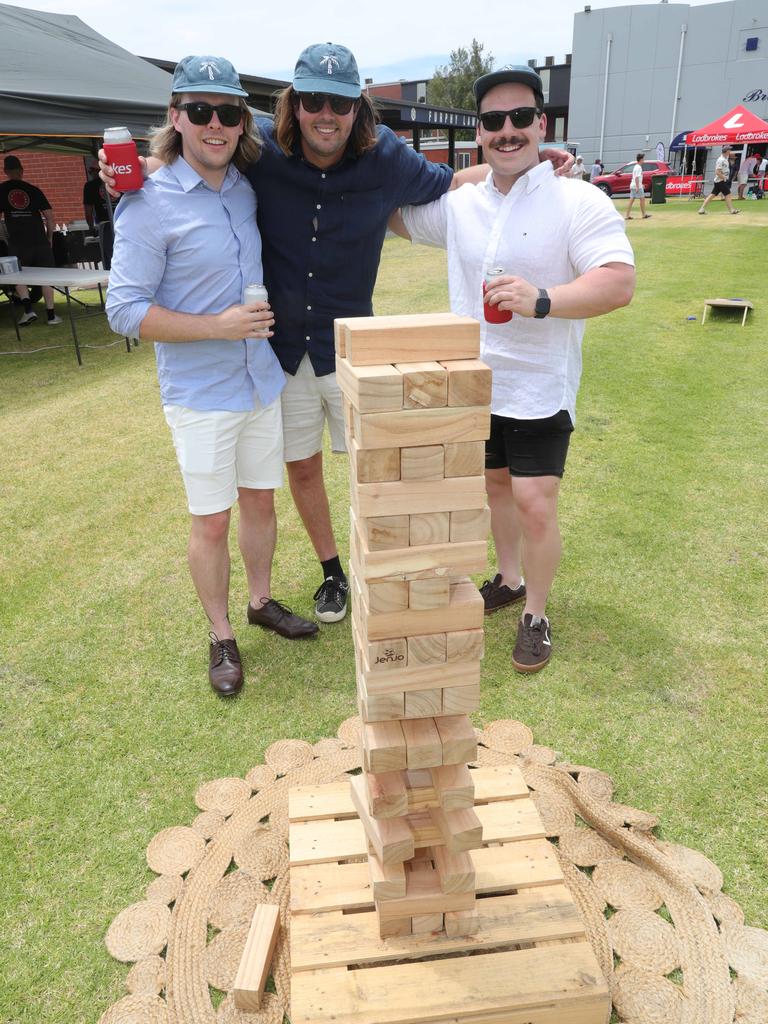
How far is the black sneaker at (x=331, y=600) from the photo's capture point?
11.8ft

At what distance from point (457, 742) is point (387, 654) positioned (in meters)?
0.30

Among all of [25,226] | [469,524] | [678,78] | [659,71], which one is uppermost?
[659,71]

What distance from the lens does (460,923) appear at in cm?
198

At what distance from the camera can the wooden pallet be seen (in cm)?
184

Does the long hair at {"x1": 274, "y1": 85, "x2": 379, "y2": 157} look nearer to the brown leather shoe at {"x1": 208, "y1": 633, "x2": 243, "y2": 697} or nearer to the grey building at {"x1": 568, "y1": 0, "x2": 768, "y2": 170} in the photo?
the brown leather shoe at {"x1": 208, "y1": 633, "x2": 243, "y2": 697}

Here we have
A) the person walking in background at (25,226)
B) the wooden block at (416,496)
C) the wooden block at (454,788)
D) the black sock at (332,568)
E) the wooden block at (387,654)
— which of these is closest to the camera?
the wooden block at (416,496)

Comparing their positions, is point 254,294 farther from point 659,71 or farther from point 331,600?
point 659,71

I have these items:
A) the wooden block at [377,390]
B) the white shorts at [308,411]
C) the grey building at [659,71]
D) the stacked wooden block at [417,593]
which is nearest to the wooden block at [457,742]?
the stacked wooden block at [417,593]

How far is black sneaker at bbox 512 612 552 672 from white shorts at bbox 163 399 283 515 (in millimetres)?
1222

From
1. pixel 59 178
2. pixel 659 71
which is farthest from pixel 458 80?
pixel 59 178

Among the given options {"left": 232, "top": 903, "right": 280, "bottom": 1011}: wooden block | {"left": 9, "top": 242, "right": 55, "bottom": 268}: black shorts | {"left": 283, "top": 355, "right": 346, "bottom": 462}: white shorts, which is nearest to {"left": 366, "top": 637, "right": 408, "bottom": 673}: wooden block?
{"left": 232, "top": 903, "right": 280, "bottom": 1011}: wooden block

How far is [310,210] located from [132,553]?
7.67 ft

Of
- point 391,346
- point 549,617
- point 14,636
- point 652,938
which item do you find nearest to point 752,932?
point 652,938

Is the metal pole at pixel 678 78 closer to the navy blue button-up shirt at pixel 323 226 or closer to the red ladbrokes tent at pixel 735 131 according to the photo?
the red ladbrokes tent at pixel 735 131
